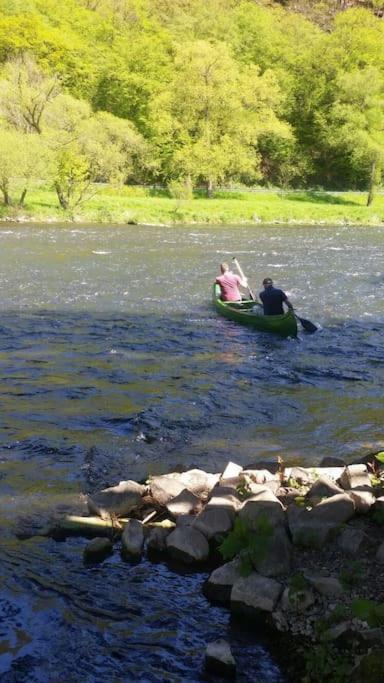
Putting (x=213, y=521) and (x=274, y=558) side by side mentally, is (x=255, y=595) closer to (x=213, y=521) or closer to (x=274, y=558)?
(x=274, y=558)

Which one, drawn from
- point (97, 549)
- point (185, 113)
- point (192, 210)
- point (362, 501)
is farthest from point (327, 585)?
point (185, 113)

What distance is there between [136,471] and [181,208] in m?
40.1

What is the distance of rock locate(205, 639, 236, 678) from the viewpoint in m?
4.55

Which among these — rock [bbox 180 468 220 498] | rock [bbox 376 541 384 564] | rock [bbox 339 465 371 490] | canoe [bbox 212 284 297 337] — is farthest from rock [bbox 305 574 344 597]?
canoe [bbox 212 284 297 337]

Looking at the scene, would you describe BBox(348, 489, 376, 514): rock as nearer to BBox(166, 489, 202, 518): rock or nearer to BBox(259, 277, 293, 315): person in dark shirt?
BBox(166, 489, 202, 518): rock

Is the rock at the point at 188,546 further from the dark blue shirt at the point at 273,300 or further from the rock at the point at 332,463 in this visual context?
the dark blue shirt at the point at 273,300

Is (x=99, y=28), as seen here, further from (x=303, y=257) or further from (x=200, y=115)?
(x=303, y=257)

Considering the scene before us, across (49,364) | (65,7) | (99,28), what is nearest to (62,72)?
(99,28)

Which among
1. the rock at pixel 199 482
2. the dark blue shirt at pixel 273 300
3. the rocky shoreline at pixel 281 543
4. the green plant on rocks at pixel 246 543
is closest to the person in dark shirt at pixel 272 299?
the dark blue shirt at pixel 273 300

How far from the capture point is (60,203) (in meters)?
43.3

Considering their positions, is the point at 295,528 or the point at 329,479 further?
the point at 329,479

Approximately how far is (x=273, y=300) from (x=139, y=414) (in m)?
6.30

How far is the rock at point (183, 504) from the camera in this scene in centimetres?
628

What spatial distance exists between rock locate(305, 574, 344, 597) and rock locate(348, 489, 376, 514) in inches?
39.4
